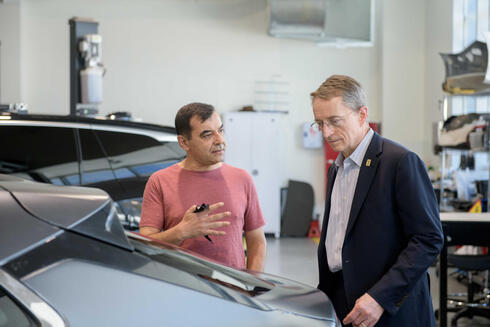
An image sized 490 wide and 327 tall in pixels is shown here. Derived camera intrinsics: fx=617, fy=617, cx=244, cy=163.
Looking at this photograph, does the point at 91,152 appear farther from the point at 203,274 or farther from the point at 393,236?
the point at 203,274

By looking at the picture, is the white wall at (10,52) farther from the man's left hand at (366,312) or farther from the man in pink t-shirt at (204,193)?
the man's left hand at (366,312)

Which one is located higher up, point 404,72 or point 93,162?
point 404,72

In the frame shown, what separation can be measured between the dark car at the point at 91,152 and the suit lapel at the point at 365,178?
1.89m

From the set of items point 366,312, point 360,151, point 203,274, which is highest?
point 360,151

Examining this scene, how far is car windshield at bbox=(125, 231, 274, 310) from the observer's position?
140 centimetres

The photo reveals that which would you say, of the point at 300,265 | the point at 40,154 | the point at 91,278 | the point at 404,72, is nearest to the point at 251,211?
the point at 91,278

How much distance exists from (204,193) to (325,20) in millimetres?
7692

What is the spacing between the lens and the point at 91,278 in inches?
48.6

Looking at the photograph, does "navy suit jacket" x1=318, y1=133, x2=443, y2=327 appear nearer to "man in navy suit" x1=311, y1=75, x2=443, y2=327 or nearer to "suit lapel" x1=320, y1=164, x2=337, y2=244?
"man in navy suit" x1=311, y1=75, x2=443, y2=327

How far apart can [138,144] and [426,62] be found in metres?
7.73

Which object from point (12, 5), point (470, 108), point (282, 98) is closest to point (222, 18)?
point (282, 98)

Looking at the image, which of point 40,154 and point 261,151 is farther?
point 261,151

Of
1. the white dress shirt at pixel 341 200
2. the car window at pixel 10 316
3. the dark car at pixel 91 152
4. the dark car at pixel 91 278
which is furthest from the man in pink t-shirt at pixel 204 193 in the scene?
the dark car at pixel 91 152

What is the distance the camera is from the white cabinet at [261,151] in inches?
403
